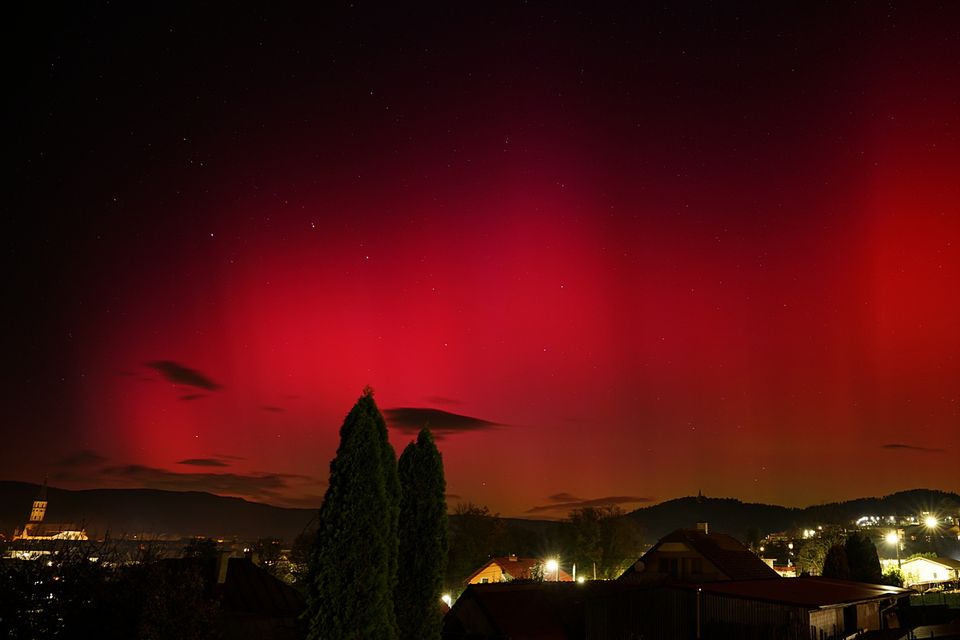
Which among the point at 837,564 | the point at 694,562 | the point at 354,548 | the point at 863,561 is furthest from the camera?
the point at 694,562

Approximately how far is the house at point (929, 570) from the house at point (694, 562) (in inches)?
1132

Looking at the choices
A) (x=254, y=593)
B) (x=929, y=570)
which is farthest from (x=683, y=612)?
(x=929, y=570)

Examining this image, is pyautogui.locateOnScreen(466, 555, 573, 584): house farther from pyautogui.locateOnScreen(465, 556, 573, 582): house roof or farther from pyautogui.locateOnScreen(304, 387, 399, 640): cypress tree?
pyautogui.locateOnScreen(304, 387, 399, 640): cypress tree

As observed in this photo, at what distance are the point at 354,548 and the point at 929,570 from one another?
234ft

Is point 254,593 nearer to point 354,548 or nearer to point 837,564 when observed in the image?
point 354,548

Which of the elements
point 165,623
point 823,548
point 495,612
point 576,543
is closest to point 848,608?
point 495,612

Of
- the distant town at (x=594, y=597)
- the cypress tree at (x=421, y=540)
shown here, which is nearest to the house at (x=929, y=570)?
the distant town at (x=594, y=597)

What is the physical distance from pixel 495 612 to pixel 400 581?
13.9 m

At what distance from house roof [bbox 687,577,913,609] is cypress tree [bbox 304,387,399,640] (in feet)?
46.6

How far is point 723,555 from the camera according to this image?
49.5m

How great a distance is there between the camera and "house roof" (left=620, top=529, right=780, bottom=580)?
47562 mm

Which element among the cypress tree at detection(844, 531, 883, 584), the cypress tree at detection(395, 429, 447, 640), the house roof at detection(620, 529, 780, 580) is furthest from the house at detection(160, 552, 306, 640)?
the cypress tree at detection(844, 531, 883, 584)

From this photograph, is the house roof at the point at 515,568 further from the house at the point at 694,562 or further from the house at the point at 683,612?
the house at the point at 683,612

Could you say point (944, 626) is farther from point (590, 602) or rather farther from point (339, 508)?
point (339, 508)
